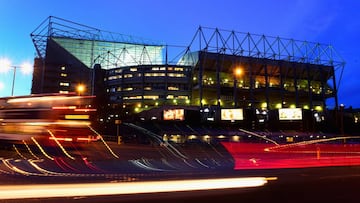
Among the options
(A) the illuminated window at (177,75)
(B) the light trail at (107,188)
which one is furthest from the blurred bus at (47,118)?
(A) the illuminated window at (177,75)

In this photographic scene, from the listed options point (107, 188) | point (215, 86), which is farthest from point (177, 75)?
point (107, 188)

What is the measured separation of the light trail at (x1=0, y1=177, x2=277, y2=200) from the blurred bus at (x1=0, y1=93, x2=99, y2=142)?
12.7m

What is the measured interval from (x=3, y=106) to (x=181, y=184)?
18484mm

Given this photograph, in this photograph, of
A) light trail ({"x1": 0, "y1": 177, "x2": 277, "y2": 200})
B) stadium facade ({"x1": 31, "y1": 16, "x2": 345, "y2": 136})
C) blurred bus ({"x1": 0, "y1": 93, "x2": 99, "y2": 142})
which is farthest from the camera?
stadium facade ({"x1": 31, "y1": 16, "x2": 345, "y2": 136})

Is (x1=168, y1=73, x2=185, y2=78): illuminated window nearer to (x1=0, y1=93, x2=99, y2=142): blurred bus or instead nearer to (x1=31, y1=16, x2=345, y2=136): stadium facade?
(x1=31, y1=16, x2=345, y2=136): stadium facade

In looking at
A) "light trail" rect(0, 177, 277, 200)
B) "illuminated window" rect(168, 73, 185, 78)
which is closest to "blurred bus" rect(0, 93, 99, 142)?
"light trail" rect(0, 177, 277, 200)

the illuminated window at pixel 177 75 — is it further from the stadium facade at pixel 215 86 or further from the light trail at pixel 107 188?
the light trail at pixel 107 188

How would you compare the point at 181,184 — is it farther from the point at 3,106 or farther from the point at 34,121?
the point at 3,106

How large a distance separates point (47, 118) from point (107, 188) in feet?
44.2

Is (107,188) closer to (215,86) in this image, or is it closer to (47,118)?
(47,118)

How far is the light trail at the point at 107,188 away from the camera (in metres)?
6.46

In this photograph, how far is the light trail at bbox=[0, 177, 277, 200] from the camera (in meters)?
6.46

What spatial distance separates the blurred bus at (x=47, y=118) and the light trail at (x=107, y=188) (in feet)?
41.6

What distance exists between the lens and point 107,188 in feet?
24.1
